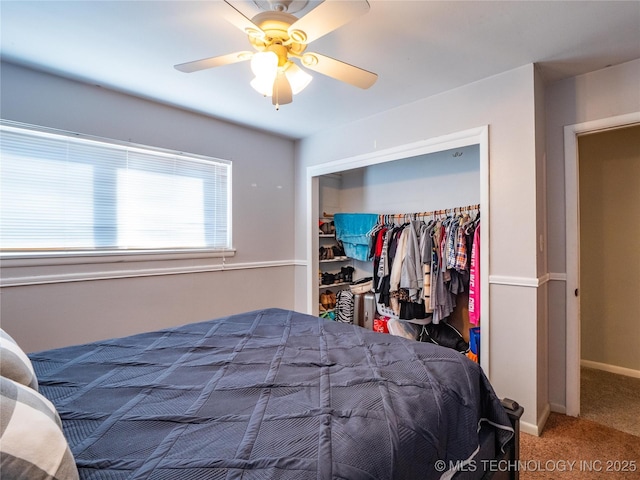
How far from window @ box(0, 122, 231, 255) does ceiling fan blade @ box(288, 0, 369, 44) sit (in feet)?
6.23

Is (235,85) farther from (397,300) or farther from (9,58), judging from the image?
(397,300)

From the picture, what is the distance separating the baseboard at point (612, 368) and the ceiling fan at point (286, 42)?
11.1 feet

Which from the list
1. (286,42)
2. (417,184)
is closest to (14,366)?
(286,42)

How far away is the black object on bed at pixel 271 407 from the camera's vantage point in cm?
79

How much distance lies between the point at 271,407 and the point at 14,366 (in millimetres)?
715

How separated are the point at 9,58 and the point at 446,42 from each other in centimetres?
270

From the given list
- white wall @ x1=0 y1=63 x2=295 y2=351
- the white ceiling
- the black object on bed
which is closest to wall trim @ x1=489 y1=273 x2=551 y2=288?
the black object on bed

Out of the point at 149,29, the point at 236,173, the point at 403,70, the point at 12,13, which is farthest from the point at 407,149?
A: the point at 12,13

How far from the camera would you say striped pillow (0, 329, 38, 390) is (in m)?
0.85

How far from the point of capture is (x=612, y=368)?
296cm

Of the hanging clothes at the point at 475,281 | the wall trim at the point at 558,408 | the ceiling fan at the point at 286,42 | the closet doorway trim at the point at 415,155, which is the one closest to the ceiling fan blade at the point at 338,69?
the ceiling fan at the point at 286,42

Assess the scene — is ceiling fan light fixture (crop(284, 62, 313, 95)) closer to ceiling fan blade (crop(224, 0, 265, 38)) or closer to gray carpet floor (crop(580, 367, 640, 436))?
ceiling fan blade (crop(224, 0, 265, 38))

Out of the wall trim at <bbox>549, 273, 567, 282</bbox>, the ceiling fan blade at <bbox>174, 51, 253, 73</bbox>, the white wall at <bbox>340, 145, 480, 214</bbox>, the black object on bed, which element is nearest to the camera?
the black object on bed

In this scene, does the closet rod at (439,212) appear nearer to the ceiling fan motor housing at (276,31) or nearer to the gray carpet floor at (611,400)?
the gray carpet floor at (611,400)
